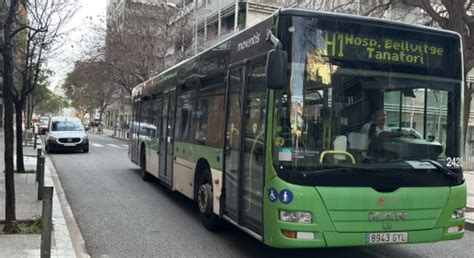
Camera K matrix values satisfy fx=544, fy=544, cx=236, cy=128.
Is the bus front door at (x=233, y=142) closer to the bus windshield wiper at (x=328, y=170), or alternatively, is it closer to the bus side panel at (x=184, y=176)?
the bus windshield wiper at (x=328, y=170)

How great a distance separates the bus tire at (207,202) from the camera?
8.16m

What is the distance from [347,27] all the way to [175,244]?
12.3 feet

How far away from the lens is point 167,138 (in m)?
11.5

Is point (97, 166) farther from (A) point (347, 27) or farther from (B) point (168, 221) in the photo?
(A) point (347, 27)

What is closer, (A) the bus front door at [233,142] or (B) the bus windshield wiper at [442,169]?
(B) the bus windshield wiper at [442,169]

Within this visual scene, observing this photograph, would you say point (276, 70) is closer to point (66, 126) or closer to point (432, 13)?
point (432, 13)

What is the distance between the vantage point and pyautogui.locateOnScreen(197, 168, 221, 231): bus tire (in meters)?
8.16

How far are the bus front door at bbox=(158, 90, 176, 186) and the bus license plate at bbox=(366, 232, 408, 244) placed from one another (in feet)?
19.2

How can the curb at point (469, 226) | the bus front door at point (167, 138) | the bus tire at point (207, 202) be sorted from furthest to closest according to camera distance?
the bus front door at point (167, 138) → the curb at point (469, 226) → the bus tire at point (207, 202)

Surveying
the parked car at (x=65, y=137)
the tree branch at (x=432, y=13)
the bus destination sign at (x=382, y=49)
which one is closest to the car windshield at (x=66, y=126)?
the parked car at (x=65, y=137)

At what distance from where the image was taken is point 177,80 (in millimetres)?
10828

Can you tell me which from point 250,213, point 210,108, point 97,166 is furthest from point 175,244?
point 97,166

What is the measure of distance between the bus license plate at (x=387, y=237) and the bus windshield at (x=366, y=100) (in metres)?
0.75

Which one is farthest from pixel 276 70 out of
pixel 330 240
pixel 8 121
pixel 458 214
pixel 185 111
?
pixel 185 111
